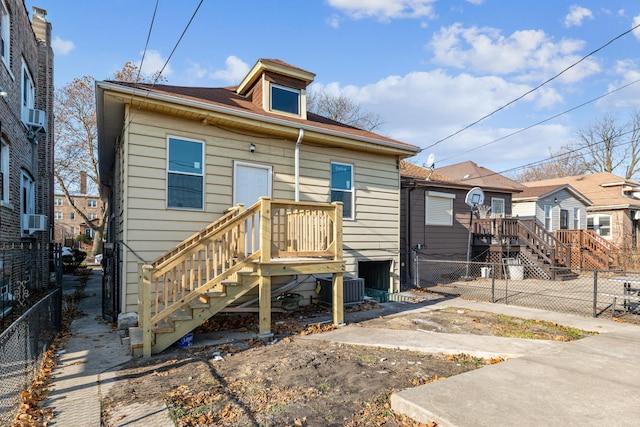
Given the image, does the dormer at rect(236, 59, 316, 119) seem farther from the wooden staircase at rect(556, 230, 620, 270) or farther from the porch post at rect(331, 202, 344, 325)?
the wooden staircase at rect(556, 230, 620, 270)

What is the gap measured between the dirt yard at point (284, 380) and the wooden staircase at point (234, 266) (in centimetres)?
43

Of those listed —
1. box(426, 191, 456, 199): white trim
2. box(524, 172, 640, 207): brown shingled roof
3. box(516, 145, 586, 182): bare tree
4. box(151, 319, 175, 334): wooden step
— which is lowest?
box(151, 319, 175, 334): wooden step

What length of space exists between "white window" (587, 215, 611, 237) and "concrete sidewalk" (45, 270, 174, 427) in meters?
26.8

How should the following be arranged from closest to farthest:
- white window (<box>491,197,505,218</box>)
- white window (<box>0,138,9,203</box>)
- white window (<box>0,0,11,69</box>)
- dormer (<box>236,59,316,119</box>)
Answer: white window (<box>0,138,9,203</box>) → white window (<box>0,0,11,69</box>) → dormer (<box>236,59,316,119</box>) → white window (<box>491,197,505,218</box>)

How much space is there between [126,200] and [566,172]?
4291 cm

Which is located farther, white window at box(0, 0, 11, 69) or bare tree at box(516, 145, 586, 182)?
bare tree at box(516, 145, 586, 182)

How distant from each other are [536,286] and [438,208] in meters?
4.13

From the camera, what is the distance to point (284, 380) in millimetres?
4043

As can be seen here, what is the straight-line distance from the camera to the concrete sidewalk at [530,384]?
3.04 metres

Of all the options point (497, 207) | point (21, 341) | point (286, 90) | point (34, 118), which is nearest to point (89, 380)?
point (21, 341)

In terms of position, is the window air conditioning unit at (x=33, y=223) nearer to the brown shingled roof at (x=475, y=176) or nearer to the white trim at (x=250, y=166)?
the white trim at (x=250, y=166)

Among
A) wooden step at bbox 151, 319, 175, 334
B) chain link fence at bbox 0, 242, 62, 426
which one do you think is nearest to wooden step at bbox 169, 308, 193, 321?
wooden step at bbox 151, 319, 175, 334

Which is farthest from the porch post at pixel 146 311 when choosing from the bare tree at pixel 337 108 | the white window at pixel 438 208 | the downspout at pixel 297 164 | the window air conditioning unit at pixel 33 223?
the bare tree at pixel 337 108

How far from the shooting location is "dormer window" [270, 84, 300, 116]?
8898mm
